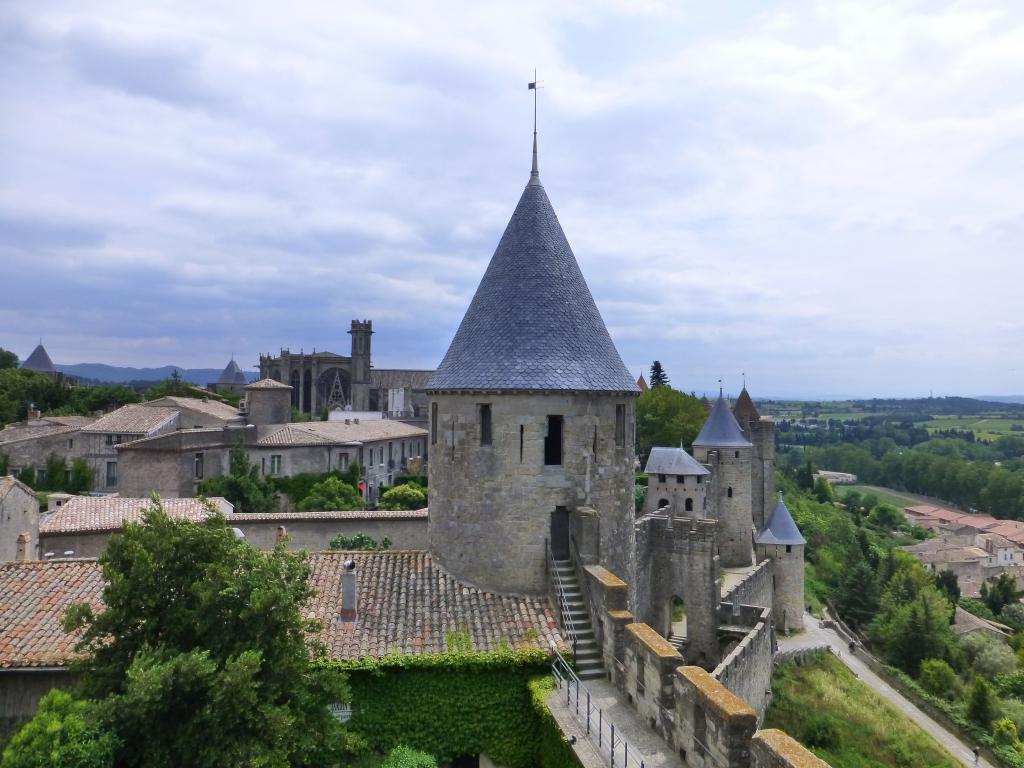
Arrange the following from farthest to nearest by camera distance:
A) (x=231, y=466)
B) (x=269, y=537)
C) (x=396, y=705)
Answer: (x=231, y=466) → (x=269, y=537) → (x=396, y=705)

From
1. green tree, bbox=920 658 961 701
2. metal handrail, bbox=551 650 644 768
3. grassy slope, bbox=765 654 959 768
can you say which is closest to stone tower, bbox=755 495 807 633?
grassy slope, bbox=765 654 959 768

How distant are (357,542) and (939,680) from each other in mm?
40260

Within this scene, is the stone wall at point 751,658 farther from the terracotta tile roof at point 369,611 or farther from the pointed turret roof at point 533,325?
the pointed turret roof at point 533,325

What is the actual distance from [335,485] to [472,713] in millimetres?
31916

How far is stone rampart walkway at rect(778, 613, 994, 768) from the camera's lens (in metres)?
34.3

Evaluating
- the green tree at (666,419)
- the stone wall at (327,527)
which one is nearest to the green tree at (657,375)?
→ the green tree at (666,419)

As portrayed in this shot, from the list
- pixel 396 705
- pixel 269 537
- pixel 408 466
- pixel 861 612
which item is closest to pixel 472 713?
pixel 396 705

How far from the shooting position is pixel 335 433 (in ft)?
171

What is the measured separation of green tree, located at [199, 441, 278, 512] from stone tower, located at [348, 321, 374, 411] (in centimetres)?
6597

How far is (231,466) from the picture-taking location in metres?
42.3

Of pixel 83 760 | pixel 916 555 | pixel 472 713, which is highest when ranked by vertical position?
pixel 83 760

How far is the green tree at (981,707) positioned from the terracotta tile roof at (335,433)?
41.3 metres

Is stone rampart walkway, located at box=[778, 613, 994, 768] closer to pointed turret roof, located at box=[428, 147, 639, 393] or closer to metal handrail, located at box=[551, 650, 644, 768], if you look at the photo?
pointed turret roof, located at box=[428, 147, 639, 393]

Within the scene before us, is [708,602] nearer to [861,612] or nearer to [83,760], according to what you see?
[83,760]
